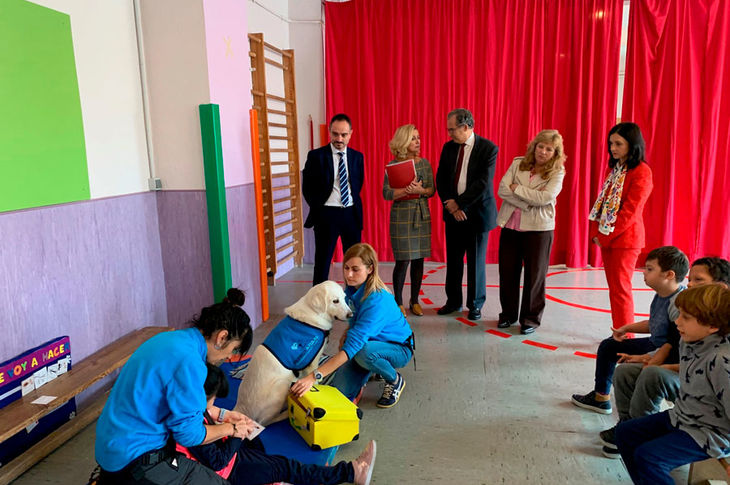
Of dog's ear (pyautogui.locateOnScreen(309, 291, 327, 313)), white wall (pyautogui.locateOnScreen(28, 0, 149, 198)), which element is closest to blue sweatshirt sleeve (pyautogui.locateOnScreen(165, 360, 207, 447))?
dog's ear (pyautogui.locateOnScreen(309, 291, 327, 313))

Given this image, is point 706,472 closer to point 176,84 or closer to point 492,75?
point 176,84

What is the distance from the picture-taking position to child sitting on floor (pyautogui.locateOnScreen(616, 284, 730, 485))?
1527mm

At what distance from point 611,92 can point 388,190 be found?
2.66m

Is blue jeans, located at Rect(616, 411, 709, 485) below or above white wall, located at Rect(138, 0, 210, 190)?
below

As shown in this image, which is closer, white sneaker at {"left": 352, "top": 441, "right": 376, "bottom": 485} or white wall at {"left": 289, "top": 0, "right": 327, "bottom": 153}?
white sneaker at {"left": 352, "top": 441, "right": 376, "bottom": 485}

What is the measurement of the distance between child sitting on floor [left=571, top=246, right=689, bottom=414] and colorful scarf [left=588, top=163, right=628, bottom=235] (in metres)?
0.74

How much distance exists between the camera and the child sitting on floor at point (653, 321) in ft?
7.00

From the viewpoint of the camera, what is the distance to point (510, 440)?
7.32ft

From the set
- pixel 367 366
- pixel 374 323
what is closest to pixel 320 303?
pixel 374 323

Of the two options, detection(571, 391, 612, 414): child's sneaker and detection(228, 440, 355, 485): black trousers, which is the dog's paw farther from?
detection(571, 391, 612, 414): child's sneaker

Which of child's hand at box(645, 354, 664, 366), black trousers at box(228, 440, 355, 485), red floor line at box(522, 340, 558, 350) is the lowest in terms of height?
red floor line at box(522, 340, 558, 350)

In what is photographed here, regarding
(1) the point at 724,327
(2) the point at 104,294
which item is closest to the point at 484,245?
(1) the point at 724,327

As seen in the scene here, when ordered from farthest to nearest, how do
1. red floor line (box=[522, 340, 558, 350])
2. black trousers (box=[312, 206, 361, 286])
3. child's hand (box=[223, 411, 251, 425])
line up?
black trousers (box=[312, 206, 361, 286]) < red floor line (box=[522, 340, 558, 350]) < child's hand (box=[223, 411, 251, 425])

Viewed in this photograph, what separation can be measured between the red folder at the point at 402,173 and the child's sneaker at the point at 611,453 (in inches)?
83.8
